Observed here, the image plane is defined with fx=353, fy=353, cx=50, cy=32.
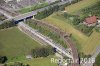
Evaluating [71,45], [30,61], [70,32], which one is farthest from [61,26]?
[30,61]

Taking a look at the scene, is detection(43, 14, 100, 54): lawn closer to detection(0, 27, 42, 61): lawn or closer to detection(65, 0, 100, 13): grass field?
detection(65, 0, 100, 13): grass field

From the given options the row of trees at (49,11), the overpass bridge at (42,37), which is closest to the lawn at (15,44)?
the overpass bridge at (42,37)

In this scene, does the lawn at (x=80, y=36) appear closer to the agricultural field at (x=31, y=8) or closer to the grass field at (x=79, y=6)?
the grass field at (x=79, y=6)

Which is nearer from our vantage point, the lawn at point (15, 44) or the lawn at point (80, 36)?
the lawn at point (80, 36)

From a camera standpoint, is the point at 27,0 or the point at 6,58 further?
the point at 27,0

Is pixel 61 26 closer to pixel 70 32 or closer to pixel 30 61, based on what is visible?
pixel 70 32

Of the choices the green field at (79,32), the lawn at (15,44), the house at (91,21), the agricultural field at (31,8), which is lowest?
the lawn at (15,44)

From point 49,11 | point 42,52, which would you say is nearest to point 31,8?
point 49,11
